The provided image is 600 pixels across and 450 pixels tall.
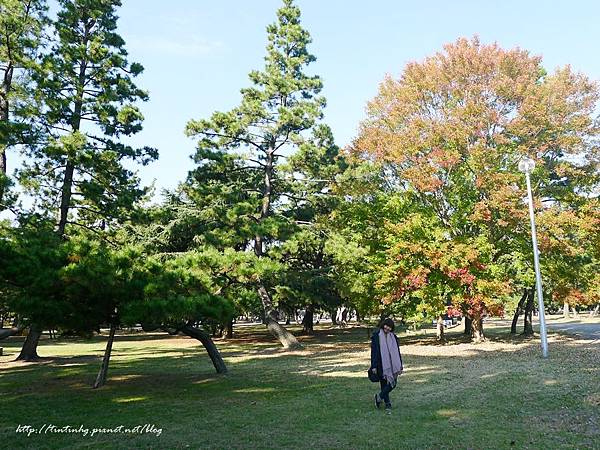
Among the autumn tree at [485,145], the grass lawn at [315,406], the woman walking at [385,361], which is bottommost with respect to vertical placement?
the grass lawn at [315,406]

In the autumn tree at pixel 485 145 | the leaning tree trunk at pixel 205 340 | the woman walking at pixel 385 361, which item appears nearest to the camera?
the woman walking at pixel 385 361

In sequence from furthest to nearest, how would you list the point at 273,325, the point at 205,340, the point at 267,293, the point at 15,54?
the point at 267,293 < the point at 273,325 < the point at 15,54 < the point at 205,340

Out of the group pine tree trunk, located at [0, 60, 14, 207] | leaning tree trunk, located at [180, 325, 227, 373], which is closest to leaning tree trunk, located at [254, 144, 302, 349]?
leaning tree trunk, located at [180, 325, 227, 373]

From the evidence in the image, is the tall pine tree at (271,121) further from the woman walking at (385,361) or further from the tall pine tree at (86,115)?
the woman walking at (385,361)

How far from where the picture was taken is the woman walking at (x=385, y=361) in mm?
7691

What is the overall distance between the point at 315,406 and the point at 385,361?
58.3 inches

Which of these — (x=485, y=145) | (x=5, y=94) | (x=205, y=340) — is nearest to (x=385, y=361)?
(x=205, y=340)

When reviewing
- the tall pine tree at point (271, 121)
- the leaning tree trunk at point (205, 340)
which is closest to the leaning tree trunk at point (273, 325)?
the tall pine tree at point (271, 121)

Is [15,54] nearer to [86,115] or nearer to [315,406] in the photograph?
[86,115]

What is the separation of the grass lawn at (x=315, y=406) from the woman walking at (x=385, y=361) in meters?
0.30

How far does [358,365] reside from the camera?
46.5 feet

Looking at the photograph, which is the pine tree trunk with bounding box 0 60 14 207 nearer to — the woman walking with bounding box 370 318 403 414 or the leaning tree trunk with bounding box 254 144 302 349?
the leaning tree trunk with bounding box 254 144 302 349

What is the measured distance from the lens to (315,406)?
814 cm

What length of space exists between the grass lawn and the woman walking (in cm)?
30
